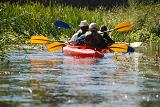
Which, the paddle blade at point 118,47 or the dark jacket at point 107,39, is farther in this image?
the dark jacket at point 107,39

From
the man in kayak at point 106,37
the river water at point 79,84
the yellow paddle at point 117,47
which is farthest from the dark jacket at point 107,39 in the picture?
the river water at point 79,84

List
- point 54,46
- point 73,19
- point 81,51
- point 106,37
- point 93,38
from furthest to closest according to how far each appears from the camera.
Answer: point 73,19
point 106,37
point 54,46
point 93,38
point 81,51

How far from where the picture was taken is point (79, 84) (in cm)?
1063

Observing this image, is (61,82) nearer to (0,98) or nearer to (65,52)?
(0,98)

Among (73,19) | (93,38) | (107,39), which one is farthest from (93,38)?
(73,19)

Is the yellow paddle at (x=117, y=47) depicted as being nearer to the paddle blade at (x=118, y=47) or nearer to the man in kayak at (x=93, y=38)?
the paddle blade at (x=118, y=47)

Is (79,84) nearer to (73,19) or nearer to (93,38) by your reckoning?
(93,38)

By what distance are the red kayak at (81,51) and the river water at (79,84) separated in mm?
1277

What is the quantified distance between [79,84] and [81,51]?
7.21 metres

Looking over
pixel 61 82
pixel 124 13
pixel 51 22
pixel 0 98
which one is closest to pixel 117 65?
pixel 61 82

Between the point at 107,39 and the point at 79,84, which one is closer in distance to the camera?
the point at 79,84

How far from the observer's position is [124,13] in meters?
32.5

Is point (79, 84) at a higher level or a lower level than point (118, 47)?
lower

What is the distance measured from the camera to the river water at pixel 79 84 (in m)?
8.69
